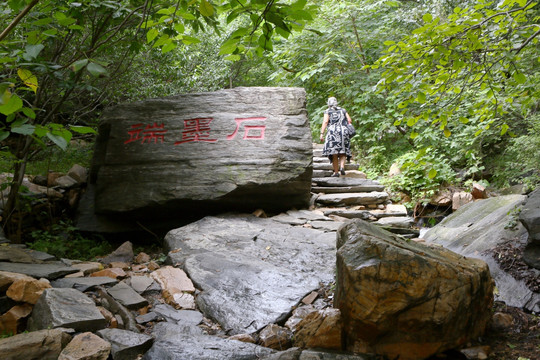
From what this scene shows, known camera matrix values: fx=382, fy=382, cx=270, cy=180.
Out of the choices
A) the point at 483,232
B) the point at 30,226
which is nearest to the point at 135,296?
the point at 30,226

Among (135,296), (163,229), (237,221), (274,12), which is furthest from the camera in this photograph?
(163,229)

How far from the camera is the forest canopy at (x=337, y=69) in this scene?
2070 millimetres

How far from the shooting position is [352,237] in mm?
3008

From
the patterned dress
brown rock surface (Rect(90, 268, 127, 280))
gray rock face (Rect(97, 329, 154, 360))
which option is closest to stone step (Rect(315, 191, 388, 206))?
the patterned dress

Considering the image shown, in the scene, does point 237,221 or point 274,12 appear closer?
point 274,12

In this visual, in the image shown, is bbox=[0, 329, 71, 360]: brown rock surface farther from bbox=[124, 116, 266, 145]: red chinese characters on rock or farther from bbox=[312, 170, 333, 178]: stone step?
bbox=[312, 170, 333, 178]: stone step

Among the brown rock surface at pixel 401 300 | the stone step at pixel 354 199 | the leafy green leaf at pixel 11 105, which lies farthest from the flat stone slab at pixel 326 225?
the leafy green leaf at pixel 11 105

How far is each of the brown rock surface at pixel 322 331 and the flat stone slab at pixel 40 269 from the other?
2315 millimetres

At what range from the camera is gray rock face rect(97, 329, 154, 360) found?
99.9 inches

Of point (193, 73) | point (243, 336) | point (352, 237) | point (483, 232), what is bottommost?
point (243, 336)

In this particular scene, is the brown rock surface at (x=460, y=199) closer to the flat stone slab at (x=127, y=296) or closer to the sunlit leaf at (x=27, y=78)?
the flat stone slab at (x=127, y=296)

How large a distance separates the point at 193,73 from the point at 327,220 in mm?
6318

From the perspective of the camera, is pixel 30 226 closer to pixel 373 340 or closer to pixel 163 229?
pixel 163 229

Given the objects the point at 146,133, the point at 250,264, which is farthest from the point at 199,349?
the point at 146,133
